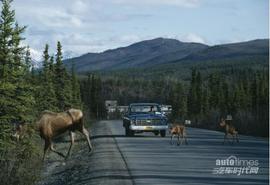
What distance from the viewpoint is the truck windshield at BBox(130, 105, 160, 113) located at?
1386 inches

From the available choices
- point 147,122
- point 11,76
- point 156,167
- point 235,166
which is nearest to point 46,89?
point 147,122

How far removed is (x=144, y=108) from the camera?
3547 cm

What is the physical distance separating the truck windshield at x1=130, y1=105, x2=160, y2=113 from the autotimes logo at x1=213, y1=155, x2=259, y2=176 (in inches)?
607

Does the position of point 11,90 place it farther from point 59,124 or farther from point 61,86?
point 61,86

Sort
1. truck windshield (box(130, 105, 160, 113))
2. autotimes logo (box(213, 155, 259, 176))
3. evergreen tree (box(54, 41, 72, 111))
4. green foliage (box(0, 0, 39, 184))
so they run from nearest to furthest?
autotimes logo (box(213, 155, 259, 176))
green foliage (box(0, 0, 39, 184))
truck windshield (box(130, 105, 160, 113))
evergreen tree (box(54, 41, 72, 111))

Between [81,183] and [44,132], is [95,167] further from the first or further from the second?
[44,132]

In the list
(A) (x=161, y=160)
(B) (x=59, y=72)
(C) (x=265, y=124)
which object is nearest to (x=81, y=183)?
(A) (x=161, y=160)

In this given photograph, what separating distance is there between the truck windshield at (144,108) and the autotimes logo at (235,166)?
15.4 meters

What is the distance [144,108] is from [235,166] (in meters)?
18.7

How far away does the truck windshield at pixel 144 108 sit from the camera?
1386 inches

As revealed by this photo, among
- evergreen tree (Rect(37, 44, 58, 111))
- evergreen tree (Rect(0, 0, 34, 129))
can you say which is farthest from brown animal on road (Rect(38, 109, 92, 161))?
evergreen tree (Rect(37, 44, 58, 111))

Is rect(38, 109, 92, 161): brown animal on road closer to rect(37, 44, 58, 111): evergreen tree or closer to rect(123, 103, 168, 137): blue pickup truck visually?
rect(123, 103, 168, 137): blue pickup truck

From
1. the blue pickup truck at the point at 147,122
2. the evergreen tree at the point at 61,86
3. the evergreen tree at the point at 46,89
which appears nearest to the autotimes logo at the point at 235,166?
the blue pickup truck at the point at 147,122

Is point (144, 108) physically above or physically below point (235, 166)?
Result: above
